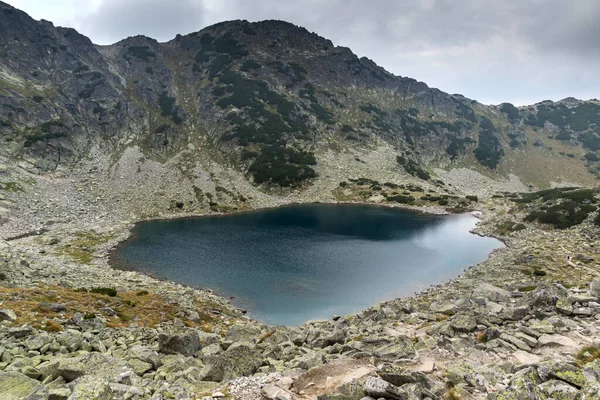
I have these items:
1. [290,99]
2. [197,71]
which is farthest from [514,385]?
[197,71]

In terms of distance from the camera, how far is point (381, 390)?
908 centimetres

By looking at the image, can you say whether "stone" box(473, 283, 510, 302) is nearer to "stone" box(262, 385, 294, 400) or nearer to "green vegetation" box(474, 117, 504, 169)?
"stone" box(262, 385, 294, 400)

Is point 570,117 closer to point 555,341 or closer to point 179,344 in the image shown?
point 555,341

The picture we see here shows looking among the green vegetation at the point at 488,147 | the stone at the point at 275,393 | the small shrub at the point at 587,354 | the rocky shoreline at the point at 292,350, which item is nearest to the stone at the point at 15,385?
the rocky shoreline at the point at 292,350

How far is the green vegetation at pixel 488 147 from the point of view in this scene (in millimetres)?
145225

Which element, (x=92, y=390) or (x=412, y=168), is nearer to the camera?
(x=92, y=390)

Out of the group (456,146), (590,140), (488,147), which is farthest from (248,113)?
(590,140)

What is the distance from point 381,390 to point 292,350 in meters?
8.85

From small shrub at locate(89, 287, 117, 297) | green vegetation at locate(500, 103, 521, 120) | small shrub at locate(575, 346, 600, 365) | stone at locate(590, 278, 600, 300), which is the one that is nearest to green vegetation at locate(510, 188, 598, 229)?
stone at locate(590, 278, 600, 300)

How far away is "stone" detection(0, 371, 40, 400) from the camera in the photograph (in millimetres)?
10242

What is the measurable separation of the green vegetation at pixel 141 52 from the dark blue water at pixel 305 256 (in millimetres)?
111596

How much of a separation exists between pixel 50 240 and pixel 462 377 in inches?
2365

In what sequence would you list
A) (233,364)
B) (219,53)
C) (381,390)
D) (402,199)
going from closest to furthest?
(381,390), (233,364), (402,199), (219,53)

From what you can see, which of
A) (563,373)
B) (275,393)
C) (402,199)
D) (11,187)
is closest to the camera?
(563,373)
